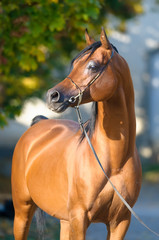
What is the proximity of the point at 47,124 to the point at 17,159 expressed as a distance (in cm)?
43

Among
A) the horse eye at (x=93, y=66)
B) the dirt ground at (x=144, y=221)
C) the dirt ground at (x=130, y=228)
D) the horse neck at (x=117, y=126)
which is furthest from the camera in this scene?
the dirt ground at (x=144, y=221)

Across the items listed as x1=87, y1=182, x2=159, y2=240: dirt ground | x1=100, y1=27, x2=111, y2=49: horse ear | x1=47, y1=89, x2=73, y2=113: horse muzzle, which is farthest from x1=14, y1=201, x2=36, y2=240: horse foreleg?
x1=87, y1=182, x2=159, y2=240: dirt ground

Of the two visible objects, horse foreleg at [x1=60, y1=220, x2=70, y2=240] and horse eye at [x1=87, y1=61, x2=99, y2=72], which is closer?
horse eye at [x1=87, y1=61, x2=99, y2=72]

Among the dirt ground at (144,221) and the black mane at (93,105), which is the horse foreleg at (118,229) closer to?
the black mane at (93,105)

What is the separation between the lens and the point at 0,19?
193 inches

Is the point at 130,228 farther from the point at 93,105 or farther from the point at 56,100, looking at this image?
the point at 56,100

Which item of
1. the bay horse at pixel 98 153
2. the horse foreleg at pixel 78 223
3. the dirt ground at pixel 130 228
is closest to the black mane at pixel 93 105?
the bay horse at pixel 98 153

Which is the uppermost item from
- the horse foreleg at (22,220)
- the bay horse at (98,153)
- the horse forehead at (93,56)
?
the horse forehead at (93,56)

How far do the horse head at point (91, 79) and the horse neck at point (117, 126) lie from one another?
141mm

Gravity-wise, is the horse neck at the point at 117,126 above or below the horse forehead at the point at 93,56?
below

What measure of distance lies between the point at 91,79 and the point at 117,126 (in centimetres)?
41

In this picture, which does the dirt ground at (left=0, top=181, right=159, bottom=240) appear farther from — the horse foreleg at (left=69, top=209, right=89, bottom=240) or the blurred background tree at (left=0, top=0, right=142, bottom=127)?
the horse foreleg at (left=69, top=209, right=89, bottom=240)

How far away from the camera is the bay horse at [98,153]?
2582mm

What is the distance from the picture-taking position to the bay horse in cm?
258
